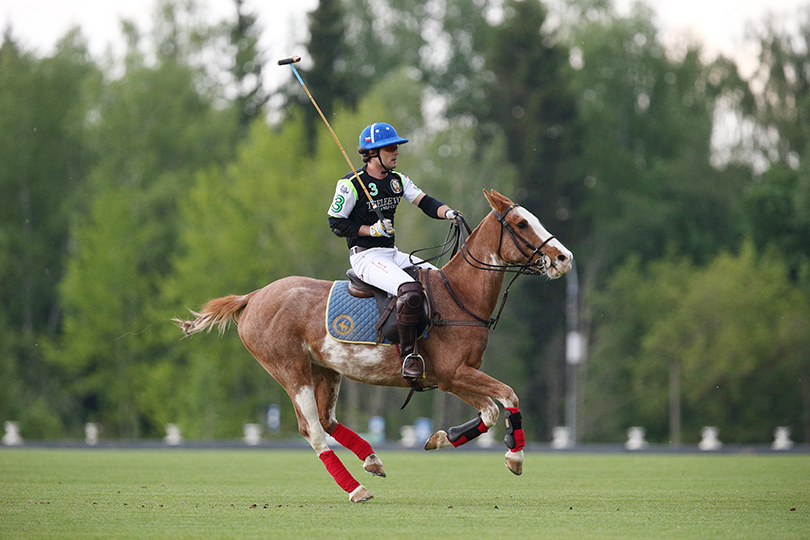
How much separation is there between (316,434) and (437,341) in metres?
1.50

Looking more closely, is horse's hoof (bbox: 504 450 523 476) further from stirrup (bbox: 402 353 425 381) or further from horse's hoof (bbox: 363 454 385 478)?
horse's hoof (bbox: 363 454 385 478)

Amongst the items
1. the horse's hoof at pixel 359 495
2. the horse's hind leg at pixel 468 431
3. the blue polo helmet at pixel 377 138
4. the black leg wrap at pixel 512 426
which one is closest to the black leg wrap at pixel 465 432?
the horse's hind leg at pixel 468 431

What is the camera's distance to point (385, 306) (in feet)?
32.7

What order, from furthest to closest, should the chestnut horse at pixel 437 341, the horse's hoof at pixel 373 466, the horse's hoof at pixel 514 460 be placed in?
the horse's hoof at pixel 373 466, the chestnut horse at pixel 437 341, the horse's hoof at pixel 514 460

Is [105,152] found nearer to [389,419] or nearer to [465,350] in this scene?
[389,419]

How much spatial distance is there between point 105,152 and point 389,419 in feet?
61.5

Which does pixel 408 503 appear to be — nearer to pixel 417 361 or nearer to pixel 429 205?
pixel 417 361

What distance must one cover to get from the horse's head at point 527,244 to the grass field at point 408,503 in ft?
6.93

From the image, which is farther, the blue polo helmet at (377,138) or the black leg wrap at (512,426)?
the blue polo helmet at (377,138)

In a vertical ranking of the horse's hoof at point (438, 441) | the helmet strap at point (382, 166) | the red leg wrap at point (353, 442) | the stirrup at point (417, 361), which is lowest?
the red leg wrap at point (353, 442)

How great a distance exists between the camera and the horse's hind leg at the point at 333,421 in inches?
403

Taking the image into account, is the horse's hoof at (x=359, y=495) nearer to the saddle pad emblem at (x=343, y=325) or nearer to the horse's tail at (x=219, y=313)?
the saddle pad emblem at (x=343, y=325)

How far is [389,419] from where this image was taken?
4431 cm

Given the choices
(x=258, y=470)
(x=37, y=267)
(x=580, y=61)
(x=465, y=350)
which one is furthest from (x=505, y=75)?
(x=465, y=350)
